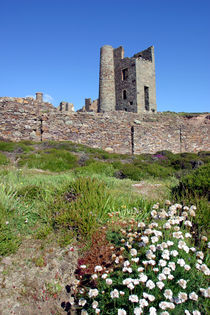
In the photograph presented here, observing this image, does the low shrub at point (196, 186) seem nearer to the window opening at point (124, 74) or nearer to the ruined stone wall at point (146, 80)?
the ruined stone wall at point (146, 80)

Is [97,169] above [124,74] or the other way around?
the other way around

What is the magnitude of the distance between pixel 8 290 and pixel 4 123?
13027mm

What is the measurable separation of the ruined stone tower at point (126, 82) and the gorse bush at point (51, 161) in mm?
28051

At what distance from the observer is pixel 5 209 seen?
148 inches

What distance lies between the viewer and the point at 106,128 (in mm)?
16953

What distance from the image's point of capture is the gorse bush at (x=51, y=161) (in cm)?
967

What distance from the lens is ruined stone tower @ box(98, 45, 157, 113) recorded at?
38094mm

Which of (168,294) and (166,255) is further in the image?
(166,255)

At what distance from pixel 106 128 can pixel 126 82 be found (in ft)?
80.3

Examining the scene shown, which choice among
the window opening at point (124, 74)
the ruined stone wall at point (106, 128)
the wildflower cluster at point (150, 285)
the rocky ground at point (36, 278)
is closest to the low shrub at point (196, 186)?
the wildflower cluster at point (150, 285)

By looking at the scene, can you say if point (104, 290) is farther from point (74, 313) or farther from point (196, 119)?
point (196, 119)

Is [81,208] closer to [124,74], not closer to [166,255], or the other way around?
[166,255]

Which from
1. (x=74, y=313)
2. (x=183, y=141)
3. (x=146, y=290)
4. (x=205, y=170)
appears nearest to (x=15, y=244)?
(x=74, y=313)

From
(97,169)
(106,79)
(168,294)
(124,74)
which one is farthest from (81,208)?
(124,74)
